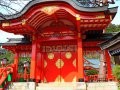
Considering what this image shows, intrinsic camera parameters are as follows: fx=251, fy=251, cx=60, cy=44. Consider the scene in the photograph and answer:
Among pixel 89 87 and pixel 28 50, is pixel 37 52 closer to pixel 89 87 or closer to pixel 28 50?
pixel 28 50

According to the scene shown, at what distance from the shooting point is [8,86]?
14.5 metres

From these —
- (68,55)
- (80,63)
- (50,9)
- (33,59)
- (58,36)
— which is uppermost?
(50,9)

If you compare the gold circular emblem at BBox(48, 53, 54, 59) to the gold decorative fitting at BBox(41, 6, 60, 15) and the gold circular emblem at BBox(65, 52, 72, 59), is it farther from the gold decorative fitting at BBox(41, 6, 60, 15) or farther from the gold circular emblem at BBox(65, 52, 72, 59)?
the gold decorative fitting at BBox(41, 6, 60, 15)

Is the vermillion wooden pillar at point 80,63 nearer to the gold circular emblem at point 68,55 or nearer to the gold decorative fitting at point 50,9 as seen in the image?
the gold circular emblem at point 68,55

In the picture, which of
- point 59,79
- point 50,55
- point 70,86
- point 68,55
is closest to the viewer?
point 70,86

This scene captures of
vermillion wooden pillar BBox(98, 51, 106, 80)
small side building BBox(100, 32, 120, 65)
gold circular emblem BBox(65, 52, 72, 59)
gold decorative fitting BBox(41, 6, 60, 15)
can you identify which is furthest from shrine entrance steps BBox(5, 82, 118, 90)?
gold decorative fitting BBox(41, 6, 60, 15)

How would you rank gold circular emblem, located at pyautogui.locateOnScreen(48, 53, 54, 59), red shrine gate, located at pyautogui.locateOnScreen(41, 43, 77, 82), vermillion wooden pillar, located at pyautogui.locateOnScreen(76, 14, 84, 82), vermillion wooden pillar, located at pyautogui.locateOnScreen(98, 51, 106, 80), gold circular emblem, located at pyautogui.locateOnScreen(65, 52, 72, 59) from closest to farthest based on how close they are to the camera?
vermillion wooden pillar, located at pyautogui.locateOnScreen(76, 14, 84, 82) → vermillion wooden pillar, located at pyautogui.locateOnScreen(98, 51, 106, 80) → red shrine gate, located at pyautogui.locateOnScreen(41, 43, 77, 82) → gold circular emblem, located at pyautogui.locateOnScreen(65, 52, 72, 59) → gold circular emblem, located at pyautogui.locateOnScreen(48, 53, 54, 59)

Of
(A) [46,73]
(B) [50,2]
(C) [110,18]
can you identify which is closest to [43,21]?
(B) [50,2]

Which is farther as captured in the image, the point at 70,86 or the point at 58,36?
the point at 58,36

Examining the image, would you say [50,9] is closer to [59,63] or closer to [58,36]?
[58,36]

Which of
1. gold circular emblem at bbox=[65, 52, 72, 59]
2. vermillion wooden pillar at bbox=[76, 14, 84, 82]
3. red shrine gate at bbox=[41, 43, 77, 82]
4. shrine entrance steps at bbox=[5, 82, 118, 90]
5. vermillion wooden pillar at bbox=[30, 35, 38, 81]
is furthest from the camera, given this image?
gold circular emblem at bbox=[65, 52, 72, 59]

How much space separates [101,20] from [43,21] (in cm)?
391

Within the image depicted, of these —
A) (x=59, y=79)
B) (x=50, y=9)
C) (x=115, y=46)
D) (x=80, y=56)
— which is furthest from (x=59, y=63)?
(x=115, y=46)

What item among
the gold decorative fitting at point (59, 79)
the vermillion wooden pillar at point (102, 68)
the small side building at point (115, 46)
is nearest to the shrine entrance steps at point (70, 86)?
the gold decorative fitting at point (59, 79)
